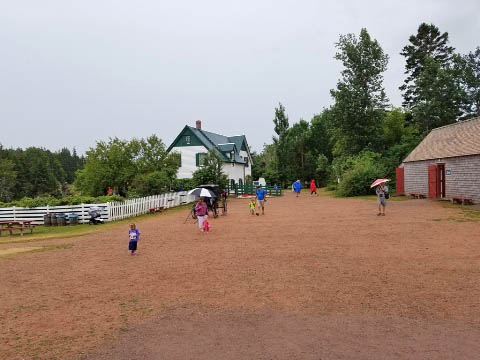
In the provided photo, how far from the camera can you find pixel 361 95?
40812 mm

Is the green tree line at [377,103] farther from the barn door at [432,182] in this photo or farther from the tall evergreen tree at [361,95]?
the barn door at [432,182]

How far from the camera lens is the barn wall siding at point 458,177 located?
21.8 m

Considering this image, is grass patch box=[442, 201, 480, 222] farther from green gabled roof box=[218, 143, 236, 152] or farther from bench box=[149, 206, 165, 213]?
green gabled roof box=[218, 143, 236, 152]

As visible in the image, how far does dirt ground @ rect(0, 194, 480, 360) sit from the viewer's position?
495 centimetres

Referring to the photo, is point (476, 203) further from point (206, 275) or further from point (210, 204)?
point (206, 275)

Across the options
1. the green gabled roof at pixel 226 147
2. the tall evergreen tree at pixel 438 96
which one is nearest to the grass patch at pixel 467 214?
the tall evergreen tree at pixel 438 96

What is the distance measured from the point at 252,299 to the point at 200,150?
118 ft

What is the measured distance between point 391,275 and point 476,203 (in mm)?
17307

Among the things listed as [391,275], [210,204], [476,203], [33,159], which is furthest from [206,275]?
[33,159]

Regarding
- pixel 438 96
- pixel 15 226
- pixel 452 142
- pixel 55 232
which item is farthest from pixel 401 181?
pixel 15 226

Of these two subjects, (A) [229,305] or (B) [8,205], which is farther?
(B) [8,205]

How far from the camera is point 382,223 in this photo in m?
15.6

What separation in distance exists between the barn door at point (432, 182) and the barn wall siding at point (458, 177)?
505 mm

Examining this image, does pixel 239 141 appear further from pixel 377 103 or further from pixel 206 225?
pixel 206 225
